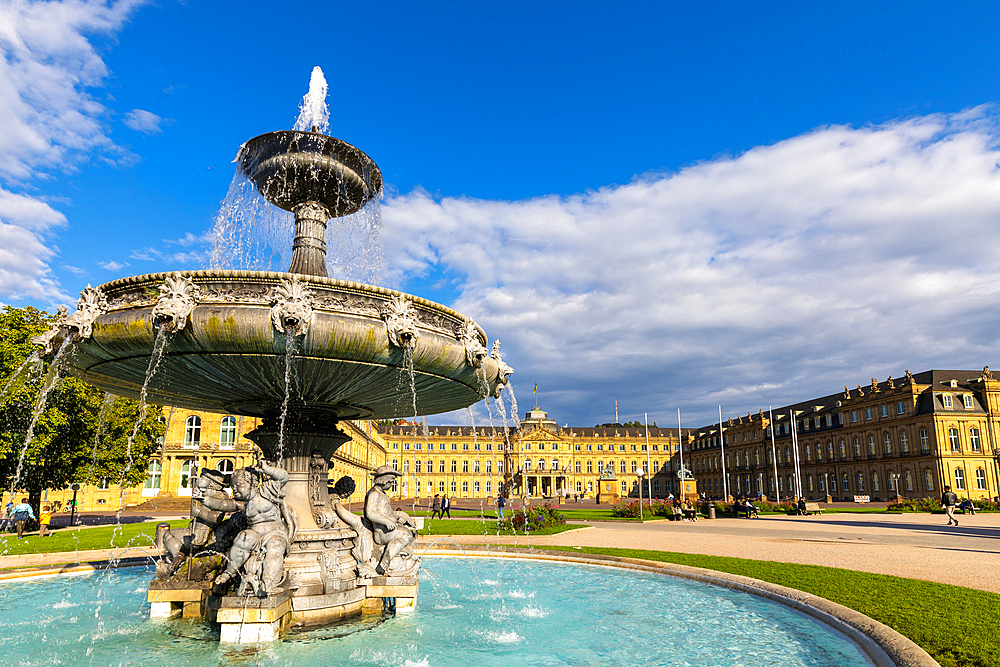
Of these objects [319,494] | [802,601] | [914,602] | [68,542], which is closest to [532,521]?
[68,542]

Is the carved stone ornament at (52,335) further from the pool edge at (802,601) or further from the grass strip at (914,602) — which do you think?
the grass strip at (914,602)

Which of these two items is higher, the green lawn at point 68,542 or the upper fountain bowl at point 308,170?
the upper fountain bowl at point 308,170

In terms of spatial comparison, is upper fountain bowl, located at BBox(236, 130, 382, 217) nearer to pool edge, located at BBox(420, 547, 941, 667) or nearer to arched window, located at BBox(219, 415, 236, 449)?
pool edge, located at BBox(420, 547, 941, 667)

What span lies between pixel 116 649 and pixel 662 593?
24.4 feet

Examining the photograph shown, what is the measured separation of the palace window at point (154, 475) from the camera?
4622 cm

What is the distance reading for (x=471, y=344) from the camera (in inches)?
293

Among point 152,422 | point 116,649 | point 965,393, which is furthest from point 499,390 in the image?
point 965,393

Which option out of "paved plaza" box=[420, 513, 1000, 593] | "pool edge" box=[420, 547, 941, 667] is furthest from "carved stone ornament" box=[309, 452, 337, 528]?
"paved plaza" box=[420, 513, 1000, 593]

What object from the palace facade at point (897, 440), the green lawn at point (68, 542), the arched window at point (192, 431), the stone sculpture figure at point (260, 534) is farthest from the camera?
the palace facade at point (897, 440)

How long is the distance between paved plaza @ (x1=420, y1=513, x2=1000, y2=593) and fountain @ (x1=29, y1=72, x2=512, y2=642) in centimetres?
941

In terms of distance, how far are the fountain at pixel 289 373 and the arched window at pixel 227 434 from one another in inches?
1585

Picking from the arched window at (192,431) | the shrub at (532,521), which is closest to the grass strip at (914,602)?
the shrub at (532,521)

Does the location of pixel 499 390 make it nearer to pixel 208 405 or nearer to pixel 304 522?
pixel 304 522

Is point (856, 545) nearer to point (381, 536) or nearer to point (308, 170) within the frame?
point (381, 536)
